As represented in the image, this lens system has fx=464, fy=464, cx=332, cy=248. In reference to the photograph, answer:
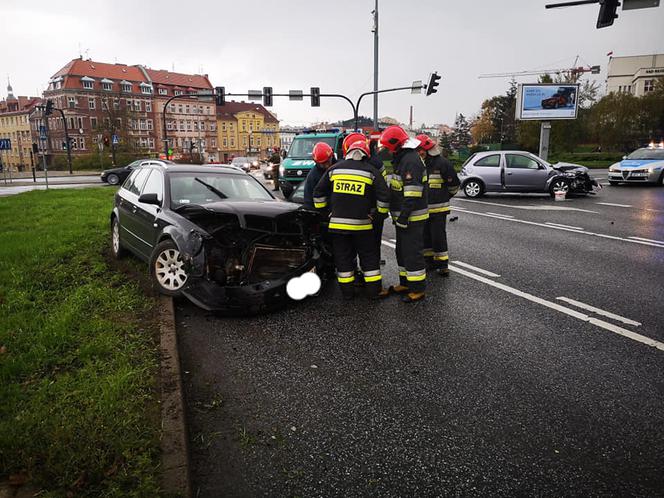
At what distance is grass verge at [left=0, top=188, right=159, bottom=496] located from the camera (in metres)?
2.43

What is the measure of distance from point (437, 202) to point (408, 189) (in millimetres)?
1555

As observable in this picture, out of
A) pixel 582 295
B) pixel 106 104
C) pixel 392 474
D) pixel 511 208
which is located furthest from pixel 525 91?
pixel 106 104

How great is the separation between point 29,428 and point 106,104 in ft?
226

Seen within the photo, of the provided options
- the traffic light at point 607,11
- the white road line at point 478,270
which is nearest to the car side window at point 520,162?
the traffic light at point 607,11

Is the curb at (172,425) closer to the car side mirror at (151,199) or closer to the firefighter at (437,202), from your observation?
the car side mirror at (151,199)

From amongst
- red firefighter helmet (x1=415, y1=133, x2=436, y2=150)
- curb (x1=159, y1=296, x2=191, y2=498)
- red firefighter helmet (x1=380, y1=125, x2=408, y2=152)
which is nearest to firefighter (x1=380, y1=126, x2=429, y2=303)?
red firefighter helmet (x1=380, y1=125, x2=408, y2=152)

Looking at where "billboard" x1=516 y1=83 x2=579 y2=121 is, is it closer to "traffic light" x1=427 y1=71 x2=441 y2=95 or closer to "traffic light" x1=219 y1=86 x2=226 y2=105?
"traffic light" x1=427 y1=71 x2=441 y2=95

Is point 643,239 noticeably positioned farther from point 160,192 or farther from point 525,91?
point 525,91

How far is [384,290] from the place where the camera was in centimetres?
602

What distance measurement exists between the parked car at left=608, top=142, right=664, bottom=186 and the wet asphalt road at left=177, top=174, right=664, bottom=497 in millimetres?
17158

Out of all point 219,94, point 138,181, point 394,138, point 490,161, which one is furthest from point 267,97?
point 394,138

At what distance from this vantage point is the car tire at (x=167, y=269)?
529cm

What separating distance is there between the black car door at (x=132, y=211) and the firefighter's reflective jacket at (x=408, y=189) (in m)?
3.30

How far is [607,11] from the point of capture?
13.6 meters
